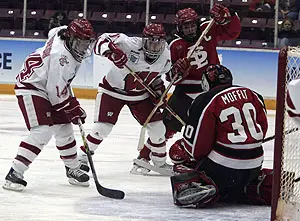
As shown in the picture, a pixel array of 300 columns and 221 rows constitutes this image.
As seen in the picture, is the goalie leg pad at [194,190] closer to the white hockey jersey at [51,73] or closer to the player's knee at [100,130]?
the white hockey jersey at [51,73]

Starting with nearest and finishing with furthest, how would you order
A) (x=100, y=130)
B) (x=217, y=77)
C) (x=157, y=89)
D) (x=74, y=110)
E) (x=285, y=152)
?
(x=285, y=152) < (x=217, y=77) < (x=74, y=110) < (x=100, y=130) < (x=157, y=89)

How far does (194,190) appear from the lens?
339cm

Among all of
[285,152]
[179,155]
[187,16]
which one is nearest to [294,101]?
[285,152]

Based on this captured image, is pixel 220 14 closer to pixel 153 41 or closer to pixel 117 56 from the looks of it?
pixel 153 41

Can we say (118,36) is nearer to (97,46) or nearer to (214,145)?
(97,46)

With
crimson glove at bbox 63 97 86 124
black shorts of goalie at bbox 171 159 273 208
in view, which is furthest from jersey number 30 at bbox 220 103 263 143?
crimson glove at bbox 63 97 86 124

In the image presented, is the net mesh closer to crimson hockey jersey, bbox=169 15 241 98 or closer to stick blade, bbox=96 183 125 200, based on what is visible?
stick blade, bbox=96 183 125 200

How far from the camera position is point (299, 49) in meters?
3.04

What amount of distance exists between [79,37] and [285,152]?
1209 millimetres

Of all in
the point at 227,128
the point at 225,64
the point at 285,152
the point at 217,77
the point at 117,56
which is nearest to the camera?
the point at 285,152

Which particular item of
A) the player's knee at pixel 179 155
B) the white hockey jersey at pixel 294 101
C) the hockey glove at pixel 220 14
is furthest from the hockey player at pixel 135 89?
the white hockey jersey at pixel 294 101

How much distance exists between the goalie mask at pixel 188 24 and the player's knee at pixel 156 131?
0.54m

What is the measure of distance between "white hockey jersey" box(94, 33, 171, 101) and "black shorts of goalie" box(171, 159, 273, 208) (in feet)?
3.72

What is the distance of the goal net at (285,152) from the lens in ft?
9.36
